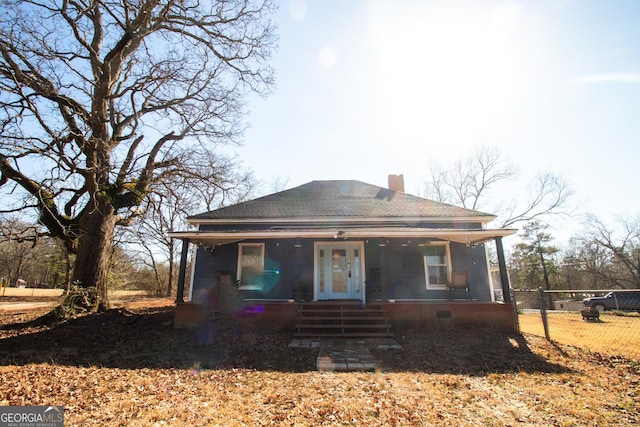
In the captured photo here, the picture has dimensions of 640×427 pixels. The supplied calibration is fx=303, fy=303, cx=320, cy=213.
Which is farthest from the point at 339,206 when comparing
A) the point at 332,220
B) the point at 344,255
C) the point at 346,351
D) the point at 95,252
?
the point at 95,252

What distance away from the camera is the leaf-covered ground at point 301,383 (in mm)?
3715

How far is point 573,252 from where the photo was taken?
128ft

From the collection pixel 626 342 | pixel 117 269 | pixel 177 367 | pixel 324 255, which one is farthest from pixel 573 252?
pixel 117 269

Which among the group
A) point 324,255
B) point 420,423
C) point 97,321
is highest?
point 324,255

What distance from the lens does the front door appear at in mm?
10695

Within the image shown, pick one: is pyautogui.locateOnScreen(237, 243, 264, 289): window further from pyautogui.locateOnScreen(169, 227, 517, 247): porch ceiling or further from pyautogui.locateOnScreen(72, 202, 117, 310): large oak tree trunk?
pyautogui.locateOnScreen(72, 202, 117, 310): large oak tree trunk

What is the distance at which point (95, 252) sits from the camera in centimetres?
1002

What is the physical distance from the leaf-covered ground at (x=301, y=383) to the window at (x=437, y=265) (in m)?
3.10

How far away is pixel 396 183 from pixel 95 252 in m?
12.6

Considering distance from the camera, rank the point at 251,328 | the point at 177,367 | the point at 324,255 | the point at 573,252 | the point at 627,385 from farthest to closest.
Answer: the point at 573,252
the point at 324,255
the point at 251,328
the point at 177,367
the point at 627,385

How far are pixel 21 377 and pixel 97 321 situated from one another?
4547 mm

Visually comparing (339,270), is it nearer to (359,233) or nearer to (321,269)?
(321,269)

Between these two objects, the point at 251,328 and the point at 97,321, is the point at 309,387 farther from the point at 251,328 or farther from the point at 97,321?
the point at 97,321

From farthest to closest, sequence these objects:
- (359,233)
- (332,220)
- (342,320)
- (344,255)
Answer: (332,220)
(344,255)
(359,233)
(342,320)
